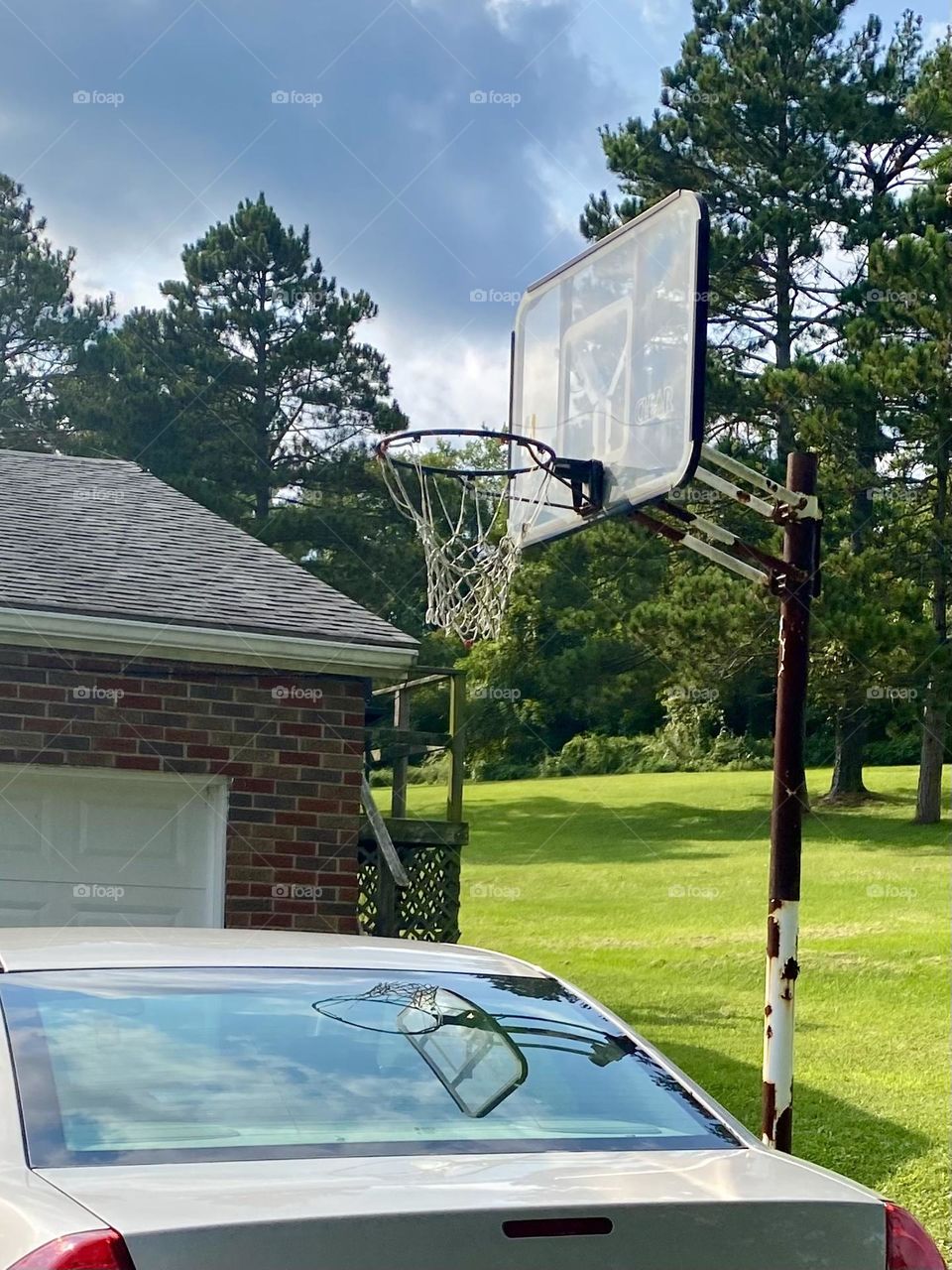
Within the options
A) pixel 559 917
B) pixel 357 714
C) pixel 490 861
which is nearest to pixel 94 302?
pixel 490 861

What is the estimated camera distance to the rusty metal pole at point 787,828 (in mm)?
6238

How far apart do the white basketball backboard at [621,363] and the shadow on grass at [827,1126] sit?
12.8 feet

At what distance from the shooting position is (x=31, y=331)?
122 feet

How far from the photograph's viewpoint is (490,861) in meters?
28.5
